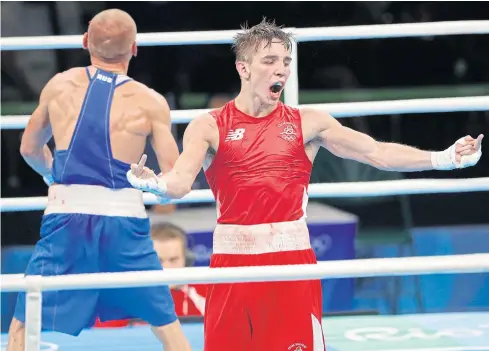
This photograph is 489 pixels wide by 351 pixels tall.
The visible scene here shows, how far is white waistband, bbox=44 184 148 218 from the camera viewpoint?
3061mm

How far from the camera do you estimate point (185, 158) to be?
273cm

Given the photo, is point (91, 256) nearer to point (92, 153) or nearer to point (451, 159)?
point (92, 153)

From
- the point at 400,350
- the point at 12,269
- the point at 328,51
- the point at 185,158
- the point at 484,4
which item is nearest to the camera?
the point at 185,158

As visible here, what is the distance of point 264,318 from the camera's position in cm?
270

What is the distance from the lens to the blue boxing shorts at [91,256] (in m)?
3.02

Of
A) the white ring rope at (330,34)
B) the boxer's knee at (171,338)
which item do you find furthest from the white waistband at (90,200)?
the white ring rope at (330,34)

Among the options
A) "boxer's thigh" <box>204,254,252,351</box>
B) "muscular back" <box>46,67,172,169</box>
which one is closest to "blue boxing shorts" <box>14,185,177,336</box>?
"muscular back" <box>46,67,172,169</box>

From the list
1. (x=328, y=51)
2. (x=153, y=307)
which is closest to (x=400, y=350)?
(x=153, y=307)

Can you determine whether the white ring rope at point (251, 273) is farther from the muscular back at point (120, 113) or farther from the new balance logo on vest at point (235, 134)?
the muscular back at point (120, 113)

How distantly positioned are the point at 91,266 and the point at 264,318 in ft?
2.12

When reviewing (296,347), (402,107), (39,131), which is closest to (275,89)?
(296,347)

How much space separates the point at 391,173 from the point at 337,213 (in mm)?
406

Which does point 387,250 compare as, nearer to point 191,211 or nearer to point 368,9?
point 191,211

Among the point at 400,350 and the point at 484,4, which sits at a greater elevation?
the point at 484,4
